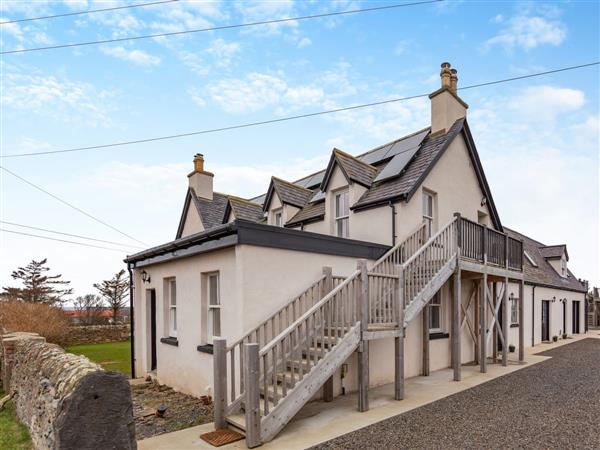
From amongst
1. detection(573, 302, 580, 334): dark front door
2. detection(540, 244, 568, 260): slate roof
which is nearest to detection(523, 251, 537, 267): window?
detection(540, 244, 568, 260): slate roof

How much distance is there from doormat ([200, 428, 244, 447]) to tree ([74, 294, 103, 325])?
869 inches

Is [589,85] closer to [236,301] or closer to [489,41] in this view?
[489,41]

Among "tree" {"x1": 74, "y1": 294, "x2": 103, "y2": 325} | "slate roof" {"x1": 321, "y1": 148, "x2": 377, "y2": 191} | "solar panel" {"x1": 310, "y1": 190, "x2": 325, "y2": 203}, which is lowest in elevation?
"tree" {"x1": 74, "y1": 294, "x2": 103, "y2": 325}

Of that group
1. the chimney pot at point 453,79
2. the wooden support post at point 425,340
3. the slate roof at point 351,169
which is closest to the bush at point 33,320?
the slate roof at point 351,169

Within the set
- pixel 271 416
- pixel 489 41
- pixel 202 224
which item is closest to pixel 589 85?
pixel 489 41

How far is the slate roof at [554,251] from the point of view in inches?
1043

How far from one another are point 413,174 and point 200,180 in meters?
10.5

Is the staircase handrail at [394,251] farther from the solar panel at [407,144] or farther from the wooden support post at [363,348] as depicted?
the solar panel at [407,144]

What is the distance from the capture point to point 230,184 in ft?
87.8

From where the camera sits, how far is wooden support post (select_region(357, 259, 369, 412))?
7266 mm

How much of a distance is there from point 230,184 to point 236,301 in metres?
20.2

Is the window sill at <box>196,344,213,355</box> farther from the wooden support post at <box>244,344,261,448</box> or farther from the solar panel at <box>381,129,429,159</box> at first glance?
the solar panel at <box>381,129,429,159</box>

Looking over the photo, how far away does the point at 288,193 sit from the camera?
47.9ft

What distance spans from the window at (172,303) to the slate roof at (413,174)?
5792 mm
